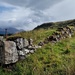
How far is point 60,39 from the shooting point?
2189cm

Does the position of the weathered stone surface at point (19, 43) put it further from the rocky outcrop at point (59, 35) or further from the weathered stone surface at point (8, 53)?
the rocky outcrop at point (59, 35)

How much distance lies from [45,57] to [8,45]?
97.0 inches

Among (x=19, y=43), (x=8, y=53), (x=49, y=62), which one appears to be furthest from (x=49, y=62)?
(x=19, y=43)

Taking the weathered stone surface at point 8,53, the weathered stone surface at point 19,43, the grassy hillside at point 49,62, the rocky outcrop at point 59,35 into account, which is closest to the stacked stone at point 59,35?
the rocky outcrop at point 59,35

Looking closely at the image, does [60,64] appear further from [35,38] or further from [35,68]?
[35,38]

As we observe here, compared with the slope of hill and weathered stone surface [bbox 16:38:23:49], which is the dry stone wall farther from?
the slope of hill

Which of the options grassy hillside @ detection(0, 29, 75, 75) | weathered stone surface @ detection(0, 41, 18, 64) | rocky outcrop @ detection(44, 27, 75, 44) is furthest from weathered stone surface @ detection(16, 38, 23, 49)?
rocky outcrop @ detection(44, 27, 75, 44)

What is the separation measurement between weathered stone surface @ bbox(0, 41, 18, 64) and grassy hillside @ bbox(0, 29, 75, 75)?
0.49m

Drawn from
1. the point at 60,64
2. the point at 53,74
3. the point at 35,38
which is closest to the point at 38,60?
the point at 60,64

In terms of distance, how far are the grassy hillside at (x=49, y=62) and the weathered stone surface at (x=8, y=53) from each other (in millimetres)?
490

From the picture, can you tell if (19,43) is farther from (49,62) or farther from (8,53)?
(49,62)

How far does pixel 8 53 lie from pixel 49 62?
2590mm

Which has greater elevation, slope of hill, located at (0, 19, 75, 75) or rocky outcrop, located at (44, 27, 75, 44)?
rocky outcrop, located at (44, 27, 75, 44)

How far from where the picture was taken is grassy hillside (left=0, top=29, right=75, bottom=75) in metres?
13.9
